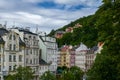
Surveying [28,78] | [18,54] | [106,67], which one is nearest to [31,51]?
[18,54]

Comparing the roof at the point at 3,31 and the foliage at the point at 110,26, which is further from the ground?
the roof at the point at 3,31

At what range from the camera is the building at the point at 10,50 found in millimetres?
73062

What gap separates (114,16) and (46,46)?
241 feet

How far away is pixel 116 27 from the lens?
1766 cm

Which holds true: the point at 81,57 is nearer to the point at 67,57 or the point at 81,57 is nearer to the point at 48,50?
the point at 67,57

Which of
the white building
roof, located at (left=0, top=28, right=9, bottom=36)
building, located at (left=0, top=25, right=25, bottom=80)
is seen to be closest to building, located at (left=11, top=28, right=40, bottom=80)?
building, located at (left=0, top=25, right=25, bottom=80)

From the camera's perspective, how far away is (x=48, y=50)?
306 ft

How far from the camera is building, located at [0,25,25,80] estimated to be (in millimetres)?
73062

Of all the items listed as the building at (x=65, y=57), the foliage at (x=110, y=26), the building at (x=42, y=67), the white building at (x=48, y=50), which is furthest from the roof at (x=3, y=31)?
the building at (x=65, y=57)

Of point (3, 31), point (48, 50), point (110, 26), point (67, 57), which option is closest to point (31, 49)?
point (3, 31)

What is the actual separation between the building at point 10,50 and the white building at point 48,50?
1268 centimetres

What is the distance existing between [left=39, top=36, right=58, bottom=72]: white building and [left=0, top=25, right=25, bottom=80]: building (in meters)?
12.7

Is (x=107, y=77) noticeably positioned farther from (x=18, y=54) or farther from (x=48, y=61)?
(x=48, y=61)

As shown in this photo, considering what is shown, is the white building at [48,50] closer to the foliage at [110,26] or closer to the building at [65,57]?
the building at [65,57]
